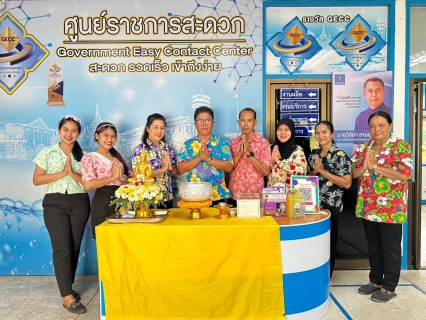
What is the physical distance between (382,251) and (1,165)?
4088 millimetres

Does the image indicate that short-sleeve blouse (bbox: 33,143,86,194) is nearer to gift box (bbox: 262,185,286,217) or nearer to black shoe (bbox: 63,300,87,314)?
black shoe (bbox: 63,300,87,314)

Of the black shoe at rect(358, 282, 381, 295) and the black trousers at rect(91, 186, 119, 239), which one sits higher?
the black trousers at rect(91, 186, 119, 239)

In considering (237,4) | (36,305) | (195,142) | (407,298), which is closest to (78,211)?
(36,305)

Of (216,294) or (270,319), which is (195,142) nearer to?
(216,294)

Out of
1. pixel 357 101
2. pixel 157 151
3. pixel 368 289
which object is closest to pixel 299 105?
pixel 357 101

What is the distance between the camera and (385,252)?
305 centimetres

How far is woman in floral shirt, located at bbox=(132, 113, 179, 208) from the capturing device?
322cm

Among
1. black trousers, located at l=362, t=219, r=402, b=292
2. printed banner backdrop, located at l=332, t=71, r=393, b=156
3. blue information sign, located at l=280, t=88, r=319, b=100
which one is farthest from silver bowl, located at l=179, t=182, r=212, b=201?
printed banner backdrop, located at l=332, t=71, r=393, b=156

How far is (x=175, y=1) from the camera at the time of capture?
149 inches

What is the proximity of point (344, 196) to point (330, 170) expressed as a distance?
41.0 inches

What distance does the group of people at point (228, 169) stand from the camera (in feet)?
9.73

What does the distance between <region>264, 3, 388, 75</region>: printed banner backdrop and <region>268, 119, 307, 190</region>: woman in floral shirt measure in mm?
926

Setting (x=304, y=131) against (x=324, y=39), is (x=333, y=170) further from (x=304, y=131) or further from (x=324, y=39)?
(x=324, y=39)

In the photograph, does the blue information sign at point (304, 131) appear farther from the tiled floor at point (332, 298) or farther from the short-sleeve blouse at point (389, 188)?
the tiled floor at point (332, 298)
